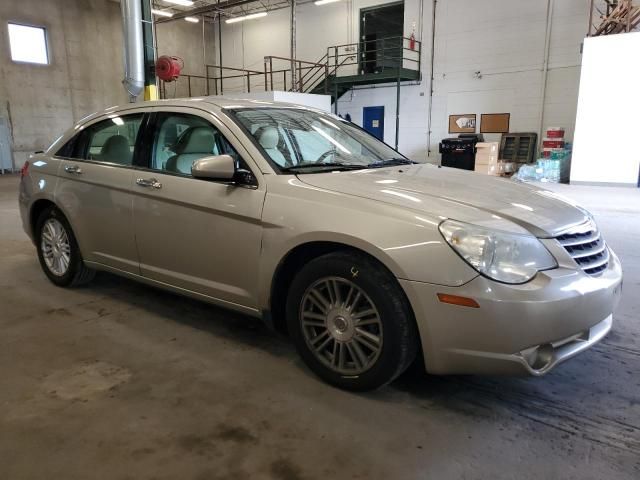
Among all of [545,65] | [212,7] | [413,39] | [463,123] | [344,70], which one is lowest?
[463,123]

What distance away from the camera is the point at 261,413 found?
7.57ft

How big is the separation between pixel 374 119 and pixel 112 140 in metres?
15.6

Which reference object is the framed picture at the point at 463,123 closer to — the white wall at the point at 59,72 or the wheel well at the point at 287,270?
the white wall at the point at 59,72

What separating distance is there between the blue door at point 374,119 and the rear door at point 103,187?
595 inches

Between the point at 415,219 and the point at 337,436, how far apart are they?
3.26 feet

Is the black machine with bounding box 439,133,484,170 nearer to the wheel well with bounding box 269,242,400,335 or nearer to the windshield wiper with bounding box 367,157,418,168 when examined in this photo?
the windshield wiper with bounding box 367,157,418,168

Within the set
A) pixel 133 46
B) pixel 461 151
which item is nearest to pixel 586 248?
pixel 133 46

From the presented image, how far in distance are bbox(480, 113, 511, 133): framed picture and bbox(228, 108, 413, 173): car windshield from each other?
1299cm

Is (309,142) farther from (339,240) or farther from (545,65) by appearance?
(545,65)

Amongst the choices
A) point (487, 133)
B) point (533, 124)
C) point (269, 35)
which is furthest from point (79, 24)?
point (533, 124)

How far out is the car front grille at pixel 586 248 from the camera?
2283 mm

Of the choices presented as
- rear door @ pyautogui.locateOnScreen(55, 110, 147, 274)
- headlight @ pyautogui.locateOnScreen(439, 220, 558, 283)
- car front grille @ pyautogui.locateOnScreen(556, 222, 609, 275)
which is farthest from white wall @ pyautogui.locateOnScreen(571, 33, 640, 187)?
rear door @ pyautogui.locateOnScreen(55, 110, 147, 274)

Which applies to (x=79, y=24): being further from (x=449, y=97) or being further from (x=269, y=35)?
(x=449, y=97)

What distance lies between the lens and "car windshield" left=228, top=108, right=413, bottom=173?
9.45 ft
